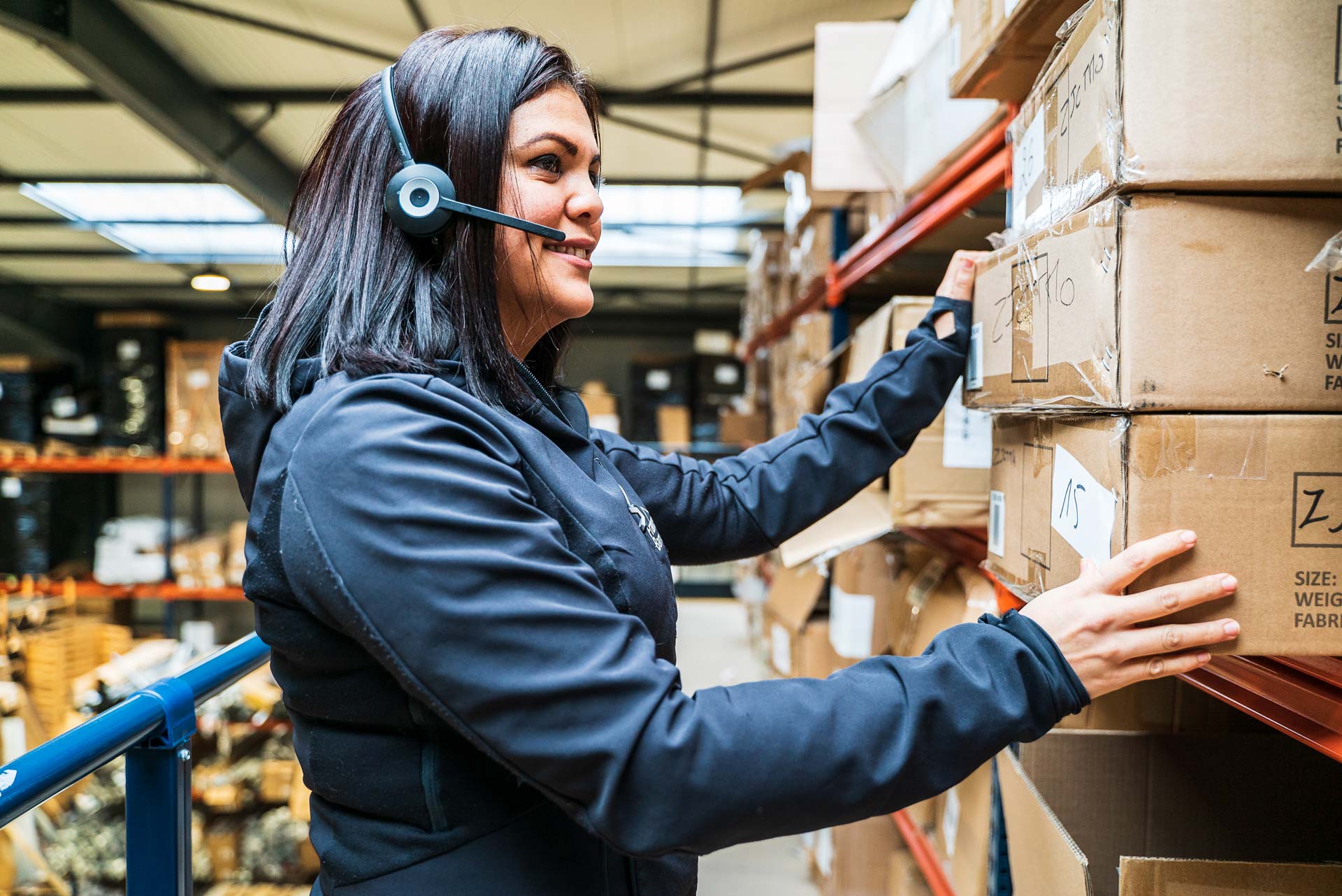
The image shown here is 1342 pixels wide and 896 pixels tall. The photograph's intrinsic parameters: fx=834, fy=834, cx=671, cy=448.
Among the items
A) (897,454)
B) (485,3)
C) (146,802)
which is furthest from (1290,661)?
(485,3)

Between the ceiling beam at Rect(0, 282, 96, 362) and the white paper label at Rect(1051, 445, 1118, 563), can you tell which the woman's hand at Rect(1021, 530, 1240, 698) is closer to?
the white paper label at Rect(1051, 445, 1118, 563)

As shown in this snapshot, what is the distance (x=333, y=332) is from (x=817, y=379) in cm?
146

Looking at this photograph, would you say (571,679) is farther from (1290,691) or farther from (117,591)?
(117,591)

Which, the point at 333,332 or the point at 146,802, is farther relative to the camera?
the point at 146,802

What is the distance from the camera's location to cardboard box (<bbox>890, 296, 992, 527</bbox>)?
58.0 inches

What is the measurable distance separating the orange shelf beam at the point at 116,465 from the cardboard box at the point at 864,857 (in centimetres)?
321

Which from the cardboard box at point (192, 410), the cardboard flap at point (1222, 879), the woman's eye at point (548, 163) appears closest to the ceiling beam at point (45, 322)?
the cardboard box at point (192, 410)

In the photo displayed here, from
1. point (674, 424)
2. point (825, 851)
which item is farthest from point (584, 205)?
point (674, 424)

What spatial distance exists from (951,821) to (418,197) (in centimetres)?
136

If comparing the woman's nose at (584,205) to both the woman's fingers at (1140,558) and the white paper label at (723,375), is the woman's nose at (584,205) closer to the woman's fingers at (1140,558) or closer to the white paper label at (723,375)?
the woman's fingers at (1140,558)

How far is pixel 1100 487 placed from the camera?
31.4 inches

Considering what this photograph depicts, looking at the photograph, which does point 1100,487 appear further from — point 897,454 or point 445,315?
point 445,315

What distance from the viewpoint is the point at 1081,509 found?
33.1 inches

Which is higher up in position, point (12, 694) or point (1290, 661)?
point (1290, 661)
